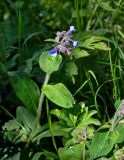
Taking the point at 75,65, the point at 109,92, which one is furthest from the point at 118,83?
the point at 75,65

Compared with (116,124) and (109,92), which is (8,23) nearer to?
(109,92)

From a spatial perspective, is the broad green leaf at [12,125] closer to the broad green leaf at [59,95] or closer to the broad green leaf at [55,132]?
the broad green leaf at [55,132]

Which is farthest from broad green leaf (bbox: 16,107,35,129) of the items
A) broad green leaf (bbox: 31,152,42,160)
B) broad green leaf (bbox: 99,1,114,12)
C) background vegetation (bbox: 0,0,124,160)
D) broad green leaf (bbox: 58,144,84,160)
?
broad green leaf (bbox: 99,1,114,12)

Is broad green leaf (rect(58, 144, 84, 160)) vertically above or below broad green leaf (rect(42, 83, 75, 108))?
below

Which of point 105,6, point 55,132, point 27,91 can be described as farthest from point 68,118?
point 105,6

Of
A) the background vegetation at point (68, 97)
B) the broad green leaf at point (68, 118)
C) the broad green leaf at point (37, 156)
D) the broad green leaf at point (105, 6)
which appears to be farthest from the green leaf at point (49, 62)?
the broad green leaf at point (105, 6)

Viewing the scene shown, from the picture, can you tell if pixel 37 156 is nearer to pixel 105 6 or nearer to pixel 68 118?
pixel 68 118

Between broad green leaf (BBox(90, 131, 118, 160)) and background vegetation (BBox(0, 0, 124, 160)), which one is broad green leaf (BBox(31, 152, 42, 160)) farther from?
broad green leaf (BBox(90, 131, 118, 160))
